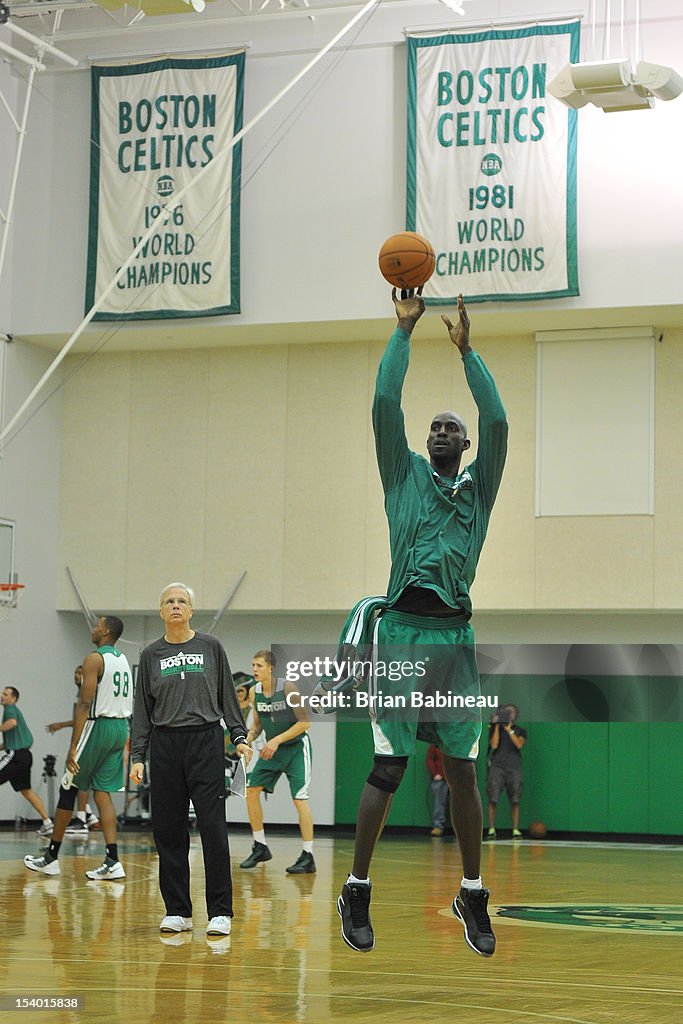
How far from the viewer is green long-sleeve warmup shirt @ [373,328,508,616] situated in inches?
244

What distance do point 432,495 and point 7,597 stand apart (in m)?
15.7

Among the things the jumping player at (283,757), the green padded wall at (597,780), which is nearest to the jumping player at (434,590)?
the jumping player at (283,757)

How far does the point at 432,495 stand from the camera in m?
6.37

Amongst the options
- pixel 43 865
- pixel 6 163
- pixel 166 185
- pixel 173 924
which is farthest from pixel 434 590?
pixel 6 163

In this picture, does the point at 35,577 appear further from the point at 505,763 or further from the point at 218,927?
the point at 218,927

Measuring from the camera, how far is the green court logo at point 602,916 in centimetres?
952

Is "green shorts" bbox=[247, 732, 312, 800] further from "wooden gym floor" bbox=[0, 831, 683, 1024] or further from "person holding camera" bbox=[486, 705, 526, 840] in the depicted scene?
"person holding camera" bbox=[486, 705, 526, 840]

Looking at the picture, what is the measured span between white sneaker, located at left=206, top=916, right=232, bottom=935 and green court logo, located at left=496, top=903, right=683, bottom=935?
2137mm

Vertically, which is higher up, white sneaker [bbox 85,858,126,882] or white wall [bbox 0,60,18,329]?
white wall [bbox 0,60,18,329]

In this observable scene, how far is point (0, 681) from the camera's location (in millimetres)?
22141

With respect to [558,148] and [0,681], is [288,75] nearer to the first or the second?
[558,148]

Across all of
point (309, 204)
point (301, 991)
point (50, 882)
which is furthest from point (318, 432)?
point (301, 991)

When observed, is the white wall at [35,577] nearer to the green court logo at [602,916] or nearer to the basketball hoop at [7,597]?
the basketball hoop at [7,597]

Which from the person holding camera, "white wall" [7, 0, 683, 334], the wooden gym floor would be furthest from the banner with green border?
the wooden gym floor
